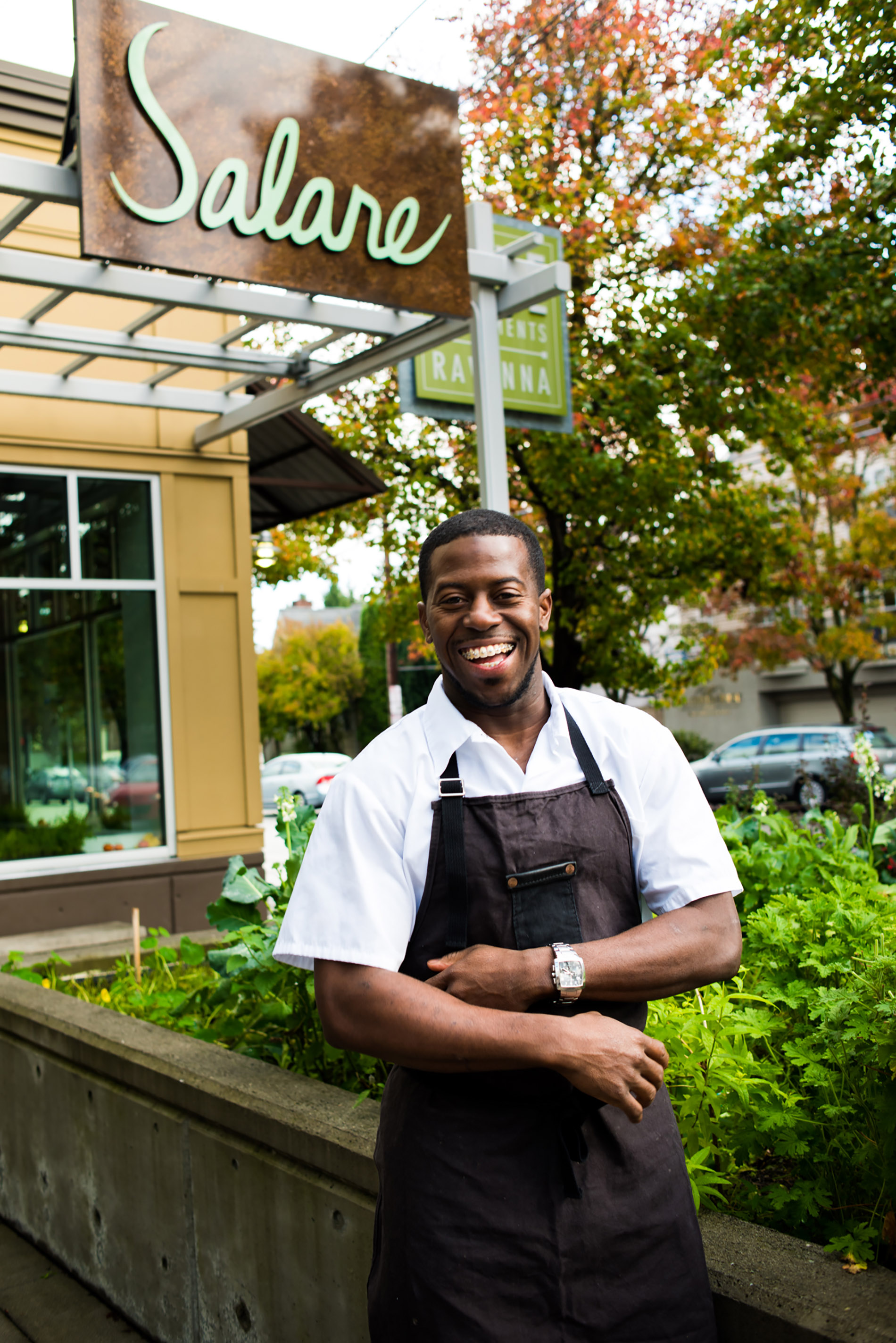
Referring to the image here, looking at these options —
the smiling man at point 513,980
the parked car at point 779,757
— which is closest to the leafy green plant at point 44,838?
the smiling man at point 513,980

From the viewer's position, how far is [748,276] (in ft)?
29.5

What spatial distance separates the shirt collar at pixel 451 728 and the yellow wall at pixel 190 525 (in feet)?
21.1

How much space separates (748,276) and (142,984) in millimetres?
6980

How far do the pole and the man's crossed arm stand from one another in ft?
13.2

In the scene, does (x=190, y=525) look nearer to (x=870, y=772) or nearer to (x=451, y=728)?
(x=870, y=772)

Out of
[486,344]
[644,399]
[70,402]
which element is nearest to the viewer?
[486,344]

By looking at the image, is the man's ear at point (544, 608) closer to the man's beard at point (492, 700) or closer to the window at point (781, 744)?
the man's beard at point (492, 700)

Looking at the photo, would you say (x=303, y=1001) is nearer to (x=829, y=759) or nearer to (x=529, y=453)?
(x=829, y=759)

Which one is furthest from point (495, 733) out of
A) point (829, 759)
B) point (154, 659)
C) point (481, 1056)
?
point (829, 759)

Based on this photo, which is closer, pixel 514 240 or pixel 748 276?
pixel 514 240

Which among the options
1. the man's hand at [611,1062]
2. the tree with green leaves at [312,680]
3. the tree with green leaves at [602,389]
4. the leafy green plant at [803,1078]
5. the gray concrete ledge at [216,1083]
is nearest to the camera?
the man's hand at [611,1062]

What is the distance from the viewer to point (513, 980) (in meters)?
1.63

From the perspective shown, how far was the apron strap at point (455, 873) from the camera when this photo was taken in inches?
67.2

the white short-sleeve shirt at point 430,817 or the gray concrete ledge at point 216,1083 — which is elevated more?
the white short-sleeve shirt at point 430,817
